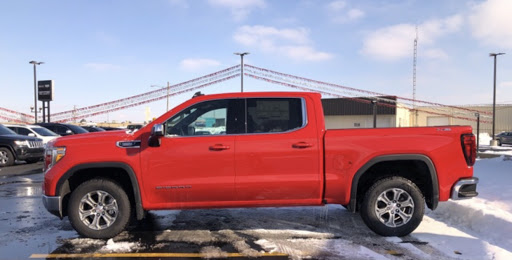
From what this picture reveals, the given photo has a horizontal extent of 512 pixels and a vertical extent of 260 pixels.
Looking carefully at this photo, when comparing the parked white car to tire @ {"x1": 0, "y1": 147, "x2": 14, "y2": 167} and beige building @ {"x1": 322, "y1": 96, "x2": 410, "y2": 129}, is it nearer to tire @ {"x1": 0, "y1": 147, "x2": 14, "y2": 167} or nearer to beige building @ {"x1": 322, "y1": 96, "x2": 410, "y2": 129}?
tire @ {"x1": 0, "y1": 147, "x2": 14, "y2": 167}

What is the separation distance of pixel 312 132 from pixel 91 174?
293 cm

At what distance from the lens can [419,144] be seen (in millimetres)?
4699

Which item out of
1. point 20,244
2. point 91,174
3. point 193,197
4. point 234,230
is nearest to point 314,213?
point 234,230

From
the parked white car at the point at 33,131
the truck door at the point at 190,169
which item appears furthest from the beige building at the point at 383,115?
the truck door at the point at 190,169

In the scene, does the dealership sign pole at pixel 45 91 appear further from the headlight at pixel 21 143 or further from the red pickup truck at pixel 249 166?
the red pickup truck at pixel 249 166

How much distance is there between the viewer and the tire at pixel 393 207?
4801 millimetres

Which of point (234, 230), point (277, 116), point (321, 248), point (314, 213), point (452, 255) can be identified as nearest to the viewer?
point (452, 255)

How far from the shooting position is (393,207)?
4855 mm

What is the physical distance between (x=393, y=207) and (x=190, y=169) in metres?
2.67

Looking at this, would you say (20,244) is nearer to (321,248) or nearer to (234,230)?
(234,230)

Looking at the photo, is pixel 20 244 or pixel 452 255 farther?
pixel 20 244

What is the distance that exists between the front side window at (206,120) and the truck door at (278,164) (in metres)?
0.28

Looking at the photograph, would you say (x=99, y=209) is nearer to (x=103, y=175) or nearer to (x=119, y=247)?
(x=103, y=175)

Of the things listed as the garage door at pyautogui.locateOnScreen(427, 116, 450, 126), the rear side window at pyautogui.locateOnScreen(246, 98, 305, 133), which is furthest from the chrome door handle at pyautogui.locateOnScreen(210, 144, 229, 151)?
the garage door at pyautogui.locateOnScreen(427, 116, 450, 126)
